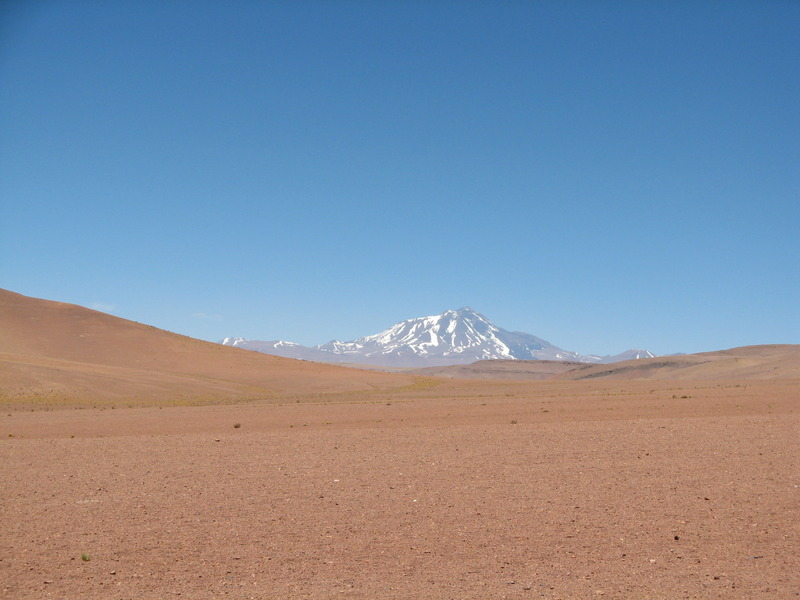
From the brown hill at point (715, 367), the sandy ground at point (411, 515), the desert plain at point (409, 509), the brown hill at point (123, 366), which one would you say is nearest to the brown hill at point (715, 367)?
the brown hill at point (715, 367)

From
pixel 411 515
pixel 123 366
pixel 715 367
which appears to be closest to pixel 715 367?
pixel 715 367

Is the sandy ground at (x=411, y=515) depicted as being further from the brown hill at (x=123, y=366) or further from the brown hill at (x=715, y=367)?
the brown hill at (x=715, y=367)

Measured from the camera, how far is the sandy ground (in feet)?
31.4

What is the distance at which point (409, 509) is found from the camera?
13.4 meters

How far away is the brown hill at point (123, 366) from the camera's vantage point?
52.3 m

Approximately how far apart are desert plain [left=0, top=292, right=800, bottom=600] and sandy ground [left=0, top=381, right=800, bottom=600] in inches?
1.9

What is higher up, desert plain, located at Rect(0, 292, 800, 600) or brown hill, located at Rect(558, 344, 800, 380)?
brown hill, located at Rect(558, 344, 800, 380)

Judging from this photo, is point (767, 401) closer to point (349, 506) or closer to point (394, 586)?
point (349, 506)

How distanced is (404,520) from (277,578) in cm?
333

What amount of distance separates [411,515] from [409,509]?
447 mm

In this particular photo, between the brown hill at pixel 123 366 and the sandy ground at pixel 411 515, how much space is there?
29474mm

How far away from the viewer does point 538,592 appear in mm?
8992

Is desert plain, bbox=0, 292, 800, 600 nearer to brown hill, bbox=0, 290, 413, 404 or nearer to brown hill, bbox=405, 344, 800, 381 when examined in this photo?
brown hill, bbox=0, 290, 413, 404

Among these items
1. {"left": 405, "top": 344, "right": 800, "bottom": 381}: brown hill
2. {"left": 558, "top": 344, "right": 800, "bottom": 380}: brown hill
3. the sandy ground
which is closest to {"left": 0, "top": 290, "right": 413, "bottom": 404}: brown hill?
the sandy ground
